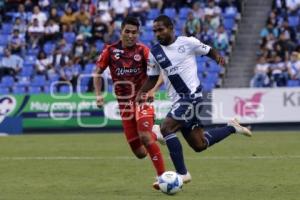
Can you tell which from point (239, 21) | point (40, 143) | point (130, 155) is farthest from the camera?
point (239, 21)

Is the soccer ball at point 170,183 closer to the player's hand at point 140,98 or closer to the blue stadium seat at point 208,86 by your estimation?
the player's hand at point 140,98

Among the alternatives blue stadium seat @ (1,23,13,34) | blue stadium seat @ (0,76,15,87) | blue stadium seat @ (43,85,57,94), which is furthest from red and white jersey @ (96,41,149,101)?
blue stadium seat @ (1,23,13,34)

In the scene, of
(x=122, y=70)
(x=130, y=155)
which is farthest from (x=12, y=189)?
(x=130, y=155)

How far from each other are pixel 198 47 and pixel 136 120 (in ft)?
4.54

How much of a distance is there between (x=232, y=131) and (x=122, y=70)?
6.02 feet

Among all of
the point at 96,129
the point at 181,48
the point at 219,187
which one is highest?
the point at 181,48

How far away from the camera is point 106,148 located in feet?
60.9

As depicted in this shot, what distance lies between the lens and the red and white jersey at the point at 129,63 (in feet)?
38.8

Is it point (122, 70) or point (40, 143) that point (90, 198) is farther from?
point (40, 143)

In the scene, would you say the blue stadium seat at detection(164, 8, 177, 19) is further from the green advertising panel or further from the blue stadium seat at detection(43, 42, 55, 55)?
the green advertising panel

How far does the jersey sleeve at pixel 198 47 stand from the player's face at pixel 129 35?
89 centimetres

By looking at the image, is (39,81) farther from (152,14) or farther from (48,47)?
(152,14)

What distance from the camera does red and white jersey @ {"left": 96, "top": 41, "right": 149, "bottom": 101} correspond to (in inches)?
465

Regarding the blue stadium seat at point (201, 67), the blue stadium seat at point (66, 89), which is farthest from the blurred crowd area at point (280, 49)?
the blue stadium seat at point (66, 89)
